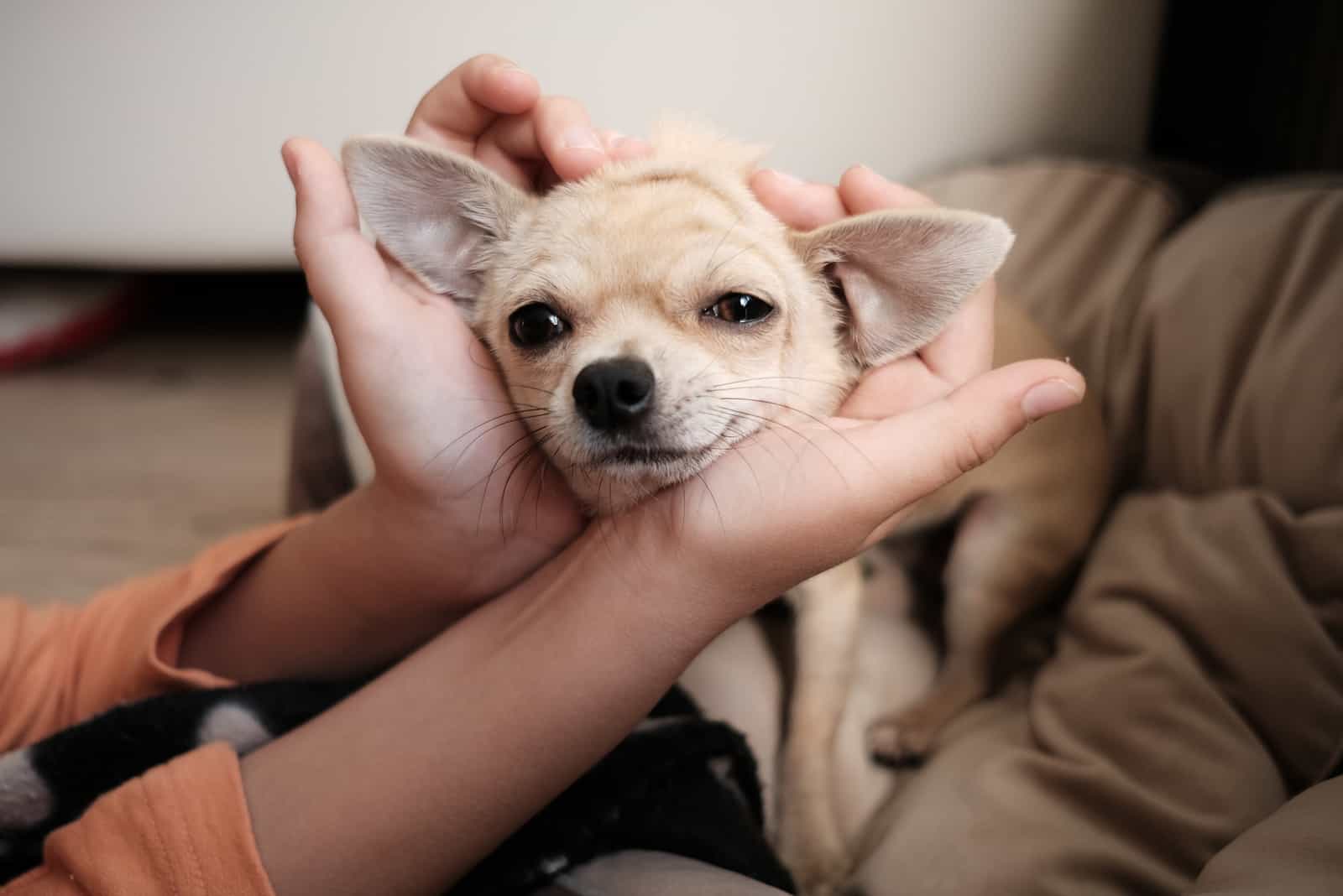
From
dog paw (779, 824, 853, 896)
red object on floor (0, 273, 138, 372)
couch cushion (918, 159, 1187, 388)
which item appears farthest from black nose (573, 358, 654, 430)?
red object on floor (0, 273, 138, 372)

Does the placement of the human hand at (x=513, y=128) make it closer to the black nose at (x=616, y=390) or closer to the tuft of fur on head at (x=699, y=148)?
the tuft of fur on head at (x=699, y=148)

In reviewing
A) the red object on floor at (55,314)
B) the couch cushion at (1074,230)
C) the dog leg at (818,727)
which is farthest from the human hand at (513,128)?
the red object on floor at (55,314)

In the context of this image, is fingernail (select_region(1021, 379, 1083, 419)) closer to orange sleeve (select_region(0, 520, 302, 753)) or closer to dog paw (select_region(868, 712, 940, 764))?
dog paw (select_region(868, 712, 940, 764))

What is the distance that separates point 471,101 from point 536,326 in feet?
1.29

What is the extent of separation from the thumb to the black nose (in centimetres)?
28

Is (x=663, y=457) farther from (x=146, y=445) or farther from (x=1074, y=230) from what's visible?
(x=146, y=445)

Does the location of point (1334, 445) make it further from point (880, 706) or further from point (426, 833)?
point (426, 833)

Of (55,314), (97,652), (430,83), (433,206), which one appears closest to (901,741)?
(433,206)

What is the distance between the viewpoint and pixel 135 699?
1.31m

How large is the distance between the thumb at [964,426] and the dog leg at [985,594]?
2.62 ft

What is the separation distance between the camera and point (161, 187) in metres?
2.69

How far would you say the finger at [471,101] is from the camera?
1.29m

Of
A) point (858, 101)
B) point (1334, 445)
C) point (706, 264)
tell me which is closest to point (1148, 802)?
point (1334, 445)

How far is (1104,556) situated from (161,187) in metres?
2.79
